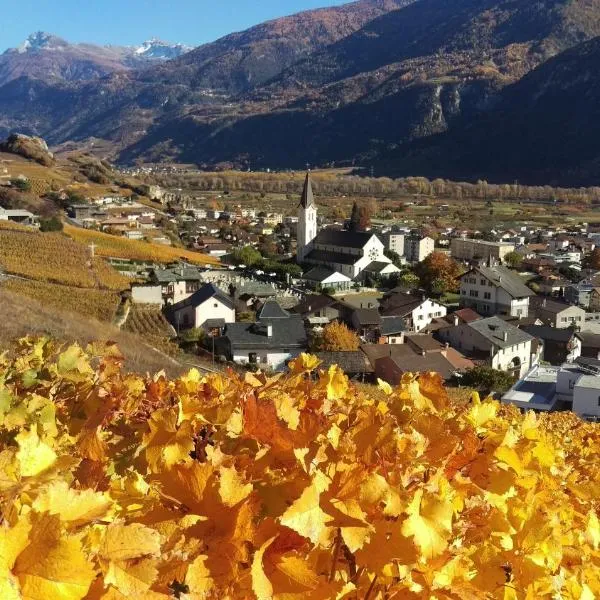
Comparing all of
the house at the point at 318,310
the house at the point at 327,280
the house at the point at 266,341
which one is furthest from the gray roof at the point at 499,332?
the house at the point at 327,280

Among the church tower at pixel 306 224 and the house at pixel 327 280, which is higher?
the church tower at pixel 306 224

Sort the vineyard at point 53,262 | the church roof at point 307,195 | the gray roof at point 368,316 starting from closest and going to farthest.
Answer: the vineyard at point 53,262 → the gray roof at point 368,316 → the church roof at point 307,195

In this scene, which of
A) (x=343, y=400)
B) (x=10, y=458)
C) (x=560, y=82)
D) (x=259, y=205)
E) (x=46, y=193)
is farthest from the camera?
(x=560, y=82)

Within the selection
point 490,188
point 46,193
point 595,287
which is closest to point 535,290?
point 595,287

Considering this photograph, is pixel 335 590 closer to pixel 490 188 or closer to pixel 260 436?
pixel 260 436

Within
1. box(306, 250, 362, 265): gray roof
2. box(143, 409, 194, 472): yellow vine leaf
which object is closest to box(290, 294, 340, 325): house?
box(306, 250, 362, 265): gray roof

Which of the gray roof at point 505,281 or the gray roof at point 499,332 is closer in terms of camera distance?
the gray roof at point 499,332

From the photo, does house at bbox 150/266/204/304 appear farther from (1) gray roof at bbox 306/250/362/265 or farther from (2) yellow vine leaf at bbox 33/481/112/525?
(2) yellow vine leaf at bbox 33/481/112/525

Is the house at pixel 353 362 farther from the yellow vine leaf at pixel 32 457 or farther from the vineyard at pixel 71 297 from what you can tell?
the yellow vine leaf at pixel 32 457
